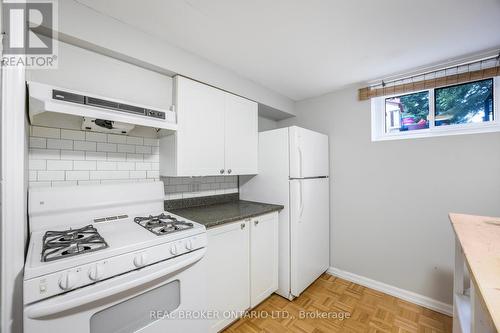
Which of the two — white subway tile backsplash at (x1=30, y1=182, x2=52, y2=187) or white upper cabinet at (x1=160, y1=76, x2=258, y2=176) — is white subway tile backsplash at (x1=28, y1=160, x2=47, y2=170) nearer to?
white subway tile backsplash at (x1=30, y1=182, x2=52, y2=187)

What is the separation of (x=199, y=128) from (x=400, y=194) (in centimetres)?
214

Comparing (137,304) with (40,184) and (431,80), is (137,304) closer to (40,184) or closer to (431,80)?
(40,184)

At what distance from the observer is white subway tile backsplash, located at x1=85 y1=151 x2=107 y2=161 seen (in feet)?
4.96

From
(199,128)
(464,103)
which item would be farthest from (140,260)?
(464,103)

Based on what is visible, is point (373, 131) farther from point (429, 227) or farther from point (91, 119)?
point (91, 119)

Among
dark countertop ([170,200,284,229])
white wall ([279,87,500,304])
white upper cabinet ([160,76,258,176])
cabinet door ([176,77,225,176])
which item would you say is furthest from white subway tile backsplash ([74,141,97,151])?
white wall ([279,87,500,304])

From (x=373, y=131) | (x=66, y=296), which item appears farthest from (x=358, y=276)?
(x=66, y=296)

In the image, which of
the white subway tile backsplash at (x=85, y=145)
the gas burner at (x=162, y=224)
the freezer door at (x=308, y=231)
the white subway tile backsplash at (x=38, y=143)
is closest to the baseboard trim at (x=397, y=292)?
the freezer door at (x=308, y=231)

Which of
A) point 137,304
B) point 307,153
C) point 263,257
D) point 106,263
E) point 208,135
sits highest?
point 208,135

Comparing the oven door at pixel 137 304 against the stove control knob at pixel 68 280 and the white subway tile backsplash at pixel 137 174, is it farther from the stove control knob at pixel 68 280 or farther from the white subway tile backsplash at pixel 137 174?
the white subway tile backsplash at pixel 137 174

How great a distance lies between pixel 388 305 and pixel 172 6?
3060 mm

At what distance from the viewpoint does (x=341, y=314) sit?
1908 millimetres

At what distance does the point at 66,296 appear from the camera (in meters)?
0.86

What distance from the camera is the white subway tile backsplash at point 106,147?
1.56 meters
